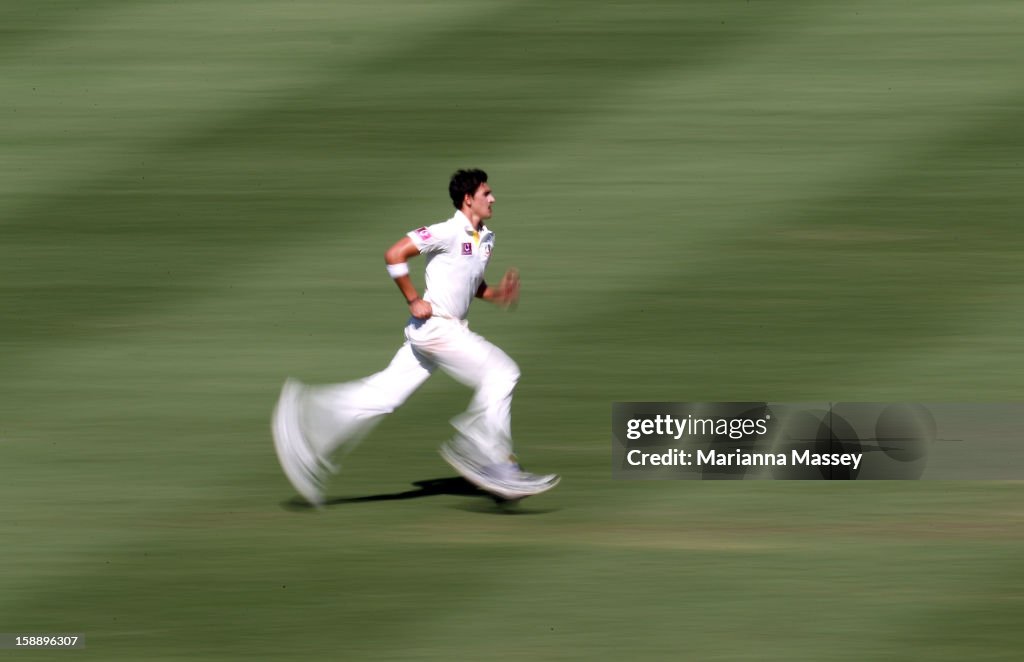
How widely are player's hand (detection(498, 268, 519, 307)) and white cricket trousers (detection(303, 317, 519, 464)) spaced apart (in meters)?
0.27

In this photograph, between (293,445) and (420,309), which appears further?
(293,445)

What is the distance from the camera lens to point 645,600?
30.0 feet

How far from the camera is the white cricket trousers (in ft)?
34.9

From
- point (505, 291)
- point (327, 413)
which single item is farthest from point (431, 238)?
point (327, 413)

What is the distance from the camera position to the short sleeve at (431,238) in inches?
416

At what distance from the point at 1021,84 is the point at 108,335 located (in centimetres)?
956

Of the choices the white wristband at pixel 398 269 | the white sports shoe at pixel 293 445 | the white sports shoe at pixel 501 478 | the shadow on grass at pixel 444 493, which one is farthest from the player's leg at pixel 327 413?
the white wristband at pixel 398 269

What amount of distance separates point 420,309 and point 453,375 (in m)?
0.48

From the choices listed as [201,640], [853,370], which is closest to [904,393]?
[853,370]

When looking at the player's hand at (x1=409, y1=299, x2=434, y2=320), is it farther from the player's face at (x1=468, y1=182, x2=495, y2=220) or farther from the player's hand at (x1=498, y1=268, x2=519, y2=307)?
the player's face at (x1=468, y1=182, x2=495, y2=220)

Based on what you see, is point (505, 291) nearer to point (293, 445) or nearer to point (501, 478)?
point (501, 478)

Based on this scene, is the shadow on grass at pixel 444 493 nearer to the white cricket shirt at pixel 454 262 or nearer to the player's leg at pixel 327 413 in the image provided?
the player's leg at pixel 327 413

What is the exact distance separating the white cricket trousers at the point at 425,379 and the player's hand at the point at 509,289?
0.27 metres

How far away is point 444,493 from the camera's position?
11.4m
